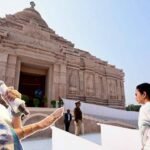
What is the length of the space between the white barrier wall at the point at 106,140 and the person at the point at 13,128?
1.28 metres

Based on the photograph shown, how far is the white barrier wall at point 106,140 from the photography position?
2.37 meters

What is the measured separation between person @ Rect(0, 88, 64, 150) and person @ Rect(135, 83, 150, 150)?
1017 millimetres

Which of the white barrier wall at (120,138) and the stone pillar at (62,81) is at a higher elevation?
the stone pillar at (62,81)

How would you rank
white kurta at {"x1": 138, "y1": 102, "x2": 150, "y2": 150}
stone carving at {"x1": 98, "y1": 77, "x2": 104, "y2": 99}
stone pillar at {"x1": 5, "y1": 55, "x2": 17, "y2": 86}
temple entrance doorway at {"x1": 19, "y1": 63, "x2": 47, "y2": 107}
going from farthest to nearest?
stone carving at {"x1": 98, "y1": 77, "x2": 104, "y2": 99}, temple entrance doorway at {"x1": 19, "y1": 63, "x2": 47, "y2": 107}, stone pillar at {"x1": 5, "y1": 55, "x2": 17, "y2": 86}, white kurta at {"x1": 138, "y1": 102, "x2": 150, "y2": 150}

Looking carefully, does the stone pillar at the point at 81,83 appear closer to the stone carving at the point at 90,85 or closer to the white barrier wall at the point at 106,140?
the stone carving at the point at 90,85

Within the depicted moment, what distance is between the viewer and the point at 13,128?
3.28ft

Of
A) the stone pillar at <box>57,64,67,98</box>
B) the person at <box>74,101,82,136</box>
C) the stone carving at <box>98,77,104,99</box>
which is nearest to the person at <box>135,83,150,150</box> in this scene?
the person at <box>74,101,82,136</box>

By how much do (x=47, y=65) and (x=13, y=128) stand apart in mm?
13305

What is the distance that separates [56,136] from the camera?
284 cm

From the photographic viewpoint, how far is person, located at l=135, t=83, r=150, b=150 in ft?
5.94

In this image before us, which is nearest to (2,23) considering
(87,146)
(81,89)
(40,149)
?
(81,89)

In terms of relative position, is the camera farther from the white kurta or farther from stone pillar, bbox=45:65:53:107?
stone pillar, bbox=45:65:53:107

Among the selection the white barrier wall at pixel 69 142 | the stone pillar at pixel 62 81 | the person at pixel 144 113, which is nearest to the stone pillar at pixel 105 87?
the stone pillar at pixel 62 81

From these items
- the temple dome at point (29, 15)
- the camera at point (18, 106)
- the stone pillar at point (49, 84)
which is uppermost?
the temple dome at point (29, 15)
